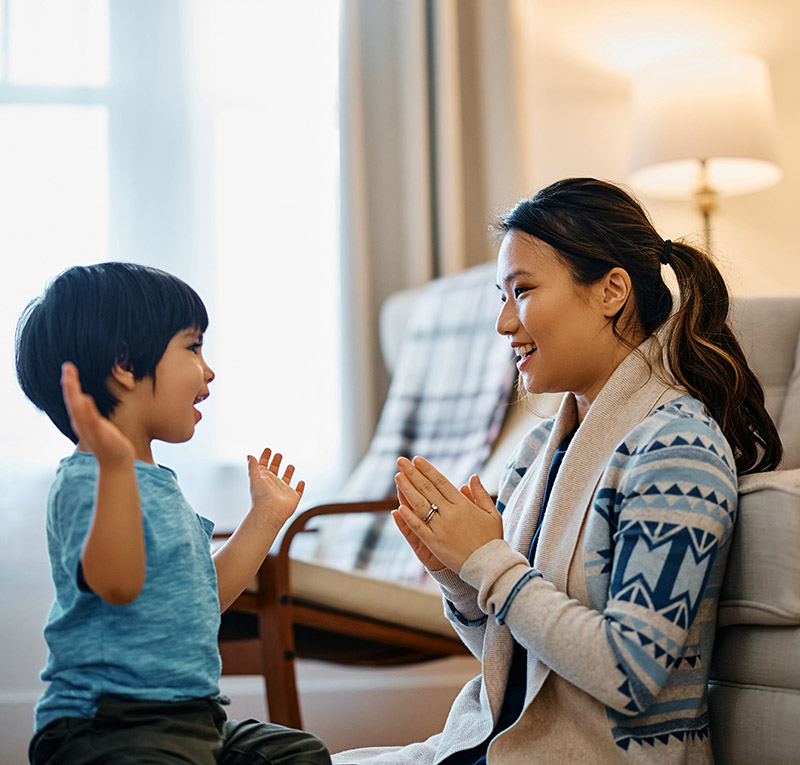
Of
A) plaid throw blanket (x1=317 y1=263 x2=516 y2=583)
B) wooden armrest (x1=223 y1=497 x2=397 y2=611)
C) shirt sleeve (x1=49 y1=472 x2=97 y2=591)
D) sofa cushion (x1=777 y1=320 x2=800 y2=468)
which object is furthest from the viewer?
plaid throw blanket (x1=317 y1=263 x2=516 y2=583)

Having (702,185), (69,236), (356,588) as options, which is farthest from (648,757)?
(69,236)

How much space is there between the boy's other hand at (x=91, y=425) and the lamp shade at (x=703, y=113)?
203cm

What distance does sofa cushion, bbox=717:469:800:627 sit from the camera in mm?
936

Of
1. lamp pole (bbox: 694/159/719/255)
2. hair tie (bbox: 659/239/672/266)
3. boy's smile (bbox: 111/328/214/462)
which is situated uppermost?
lamp pole (bbox: 694/159/719/255)

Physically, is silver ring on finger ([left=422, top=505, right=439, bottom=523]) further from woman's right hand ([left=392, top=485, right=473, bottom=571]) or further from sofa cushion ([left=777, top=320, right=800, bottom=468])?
sofa cushion ([left=777, top=320, right=800, bottom=468])

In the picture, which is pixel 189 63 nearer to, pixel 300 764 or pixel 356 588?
pixel 356 588

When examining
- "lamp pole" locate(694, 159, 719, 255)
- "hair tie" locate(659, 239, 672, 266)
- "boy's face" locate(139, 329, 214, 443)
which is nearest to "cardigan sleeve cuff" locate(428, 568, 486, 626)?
"boy's face" locate(139, 329, 214, 443)

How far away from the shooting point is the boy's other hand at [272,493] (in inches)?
44.0

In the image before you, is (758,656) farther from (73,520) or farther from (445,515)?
(73,520)

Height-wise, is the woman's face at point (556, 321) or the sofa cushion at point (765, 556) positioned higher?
the woman's face at point (556, 321)

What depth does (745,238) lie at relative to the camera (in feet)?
9.76

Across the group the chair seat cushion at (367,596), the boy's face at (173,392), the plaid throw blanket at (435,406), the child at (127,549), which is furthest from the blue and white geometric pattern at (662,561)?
the plaid throw blanket at (435,406)

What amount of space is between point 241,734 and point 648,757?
44 cm

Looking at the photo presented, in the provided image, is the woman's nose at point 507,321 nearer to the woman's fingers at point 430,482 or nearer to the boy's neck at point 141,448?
the woman's fingers at point 430,482
